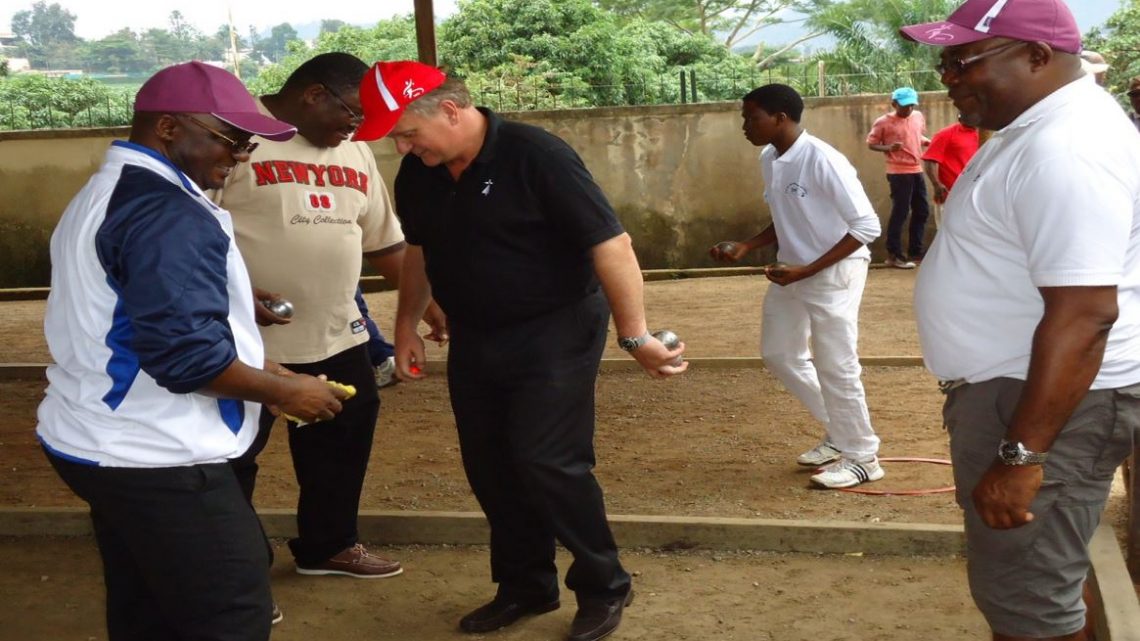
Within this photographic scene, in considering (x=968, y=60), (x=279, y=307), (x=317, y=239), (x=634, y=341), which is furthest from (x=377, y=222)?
(x=968, y=60)

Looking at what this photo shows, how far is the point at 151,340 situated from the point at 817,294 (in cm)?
369

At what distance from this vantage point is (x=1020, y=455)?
270 centimetres

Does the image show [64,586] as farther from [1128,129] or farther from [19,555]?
[1128,129]

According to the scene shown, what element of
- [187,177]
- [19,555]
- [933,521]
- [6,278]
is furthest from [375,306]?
[187,177]

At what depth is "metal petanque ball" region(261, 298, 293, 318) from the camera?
166 inches

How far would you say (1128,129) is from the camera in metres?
2.75

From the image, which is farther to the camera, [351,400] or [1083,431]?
[351,400]

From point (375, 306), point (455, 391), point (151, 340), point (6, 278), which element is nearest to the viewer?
point (151, 340)

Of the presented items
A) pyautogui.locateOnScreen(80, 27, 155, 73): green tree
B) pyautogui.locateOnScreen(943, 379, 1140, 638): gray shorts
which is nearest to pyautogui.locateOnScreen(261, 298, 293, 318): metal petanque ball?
pyautogui.locateOnScreen(943, 379, 1140, 638): gray shorts

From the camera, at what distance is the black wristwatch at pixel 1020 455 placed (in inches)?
106

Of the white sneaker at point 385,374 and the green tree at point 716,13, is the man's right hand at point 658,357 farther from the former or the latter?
the green tree at point 716,13

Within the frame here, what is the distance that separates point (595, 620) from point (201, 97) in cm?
232

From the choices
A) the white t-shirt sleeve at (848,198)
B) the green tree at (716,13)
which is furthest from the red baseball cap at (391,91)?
the green tree at (716,13)

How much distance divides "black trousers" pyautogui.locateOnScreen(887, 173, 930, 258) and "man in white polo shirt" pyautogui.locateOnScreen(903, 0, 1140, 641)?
470 inches
